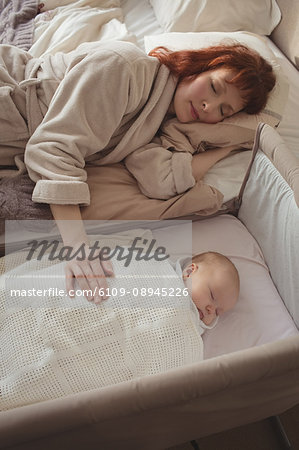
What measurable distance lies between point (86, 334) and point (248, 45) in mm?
1148

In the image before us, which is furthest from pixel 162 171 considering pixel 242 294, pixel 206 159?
pixel 242 294

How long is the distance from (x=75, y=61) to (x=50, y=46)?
486 millimetres

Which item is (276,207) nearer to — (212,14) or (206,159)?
(206,159)

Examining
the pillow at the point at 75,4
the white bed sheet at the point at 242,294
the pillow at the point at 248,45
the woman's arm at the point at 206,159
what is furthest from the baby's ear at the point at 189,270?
the pillow at the point at 75,4

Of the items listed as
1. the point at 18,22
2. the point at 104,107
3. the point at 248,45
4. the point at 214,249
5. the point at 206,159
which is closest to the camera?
the point at 104,107

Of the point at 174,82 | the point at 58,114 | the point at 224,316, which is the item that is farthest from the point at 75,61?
the point at 224,316

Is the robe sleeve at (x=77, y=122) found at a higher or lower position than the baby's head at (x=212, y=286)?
higher

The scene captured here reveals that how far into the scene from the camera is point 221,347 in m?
1.02

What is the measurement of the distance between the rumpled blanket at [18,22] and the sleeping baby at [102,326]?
987mm

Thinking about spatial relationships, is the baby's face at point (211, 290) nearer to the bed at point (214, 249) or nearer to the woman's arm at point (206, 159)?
the bed at point (214, 249)

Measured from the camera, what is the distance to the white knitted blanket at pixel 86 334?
853 mm

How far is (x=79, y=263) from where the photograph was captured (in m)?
0.99

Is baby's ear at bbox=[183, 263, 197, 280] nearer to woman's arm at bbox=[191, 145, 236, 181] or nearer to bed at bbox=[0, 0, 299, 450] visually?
bed at bbox=[0, 0, 299, 450]

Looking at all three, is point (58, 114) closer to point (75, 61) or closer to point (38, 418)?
point (75, 61)
